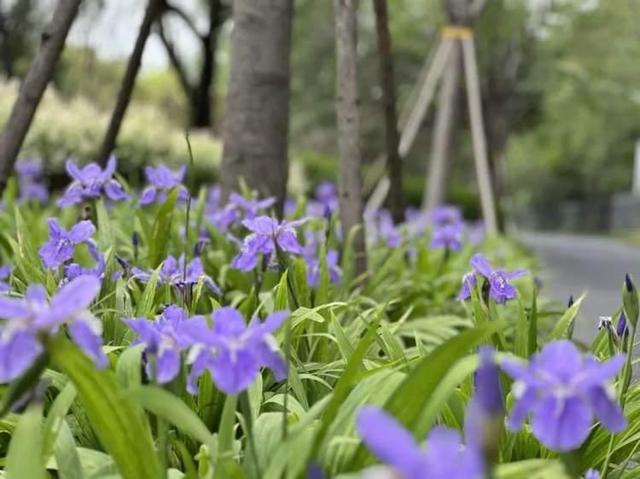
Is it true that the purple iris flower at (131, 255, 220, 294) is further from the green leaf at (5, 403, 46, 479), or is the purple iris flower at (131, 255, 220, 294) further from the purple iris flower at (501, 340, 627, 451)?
the purple iris flower at (501, 340, 627, 451)

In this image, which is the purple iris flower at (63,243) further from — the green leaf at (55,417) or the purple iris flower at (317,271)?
the purple iris flower at (317,271)

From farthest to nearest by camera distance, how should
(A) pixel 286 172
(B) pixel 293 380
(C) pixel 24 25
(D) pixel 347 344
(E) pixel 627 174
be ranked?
(E) pixel 627 174
(C) pixel 24 25
(A) pixel 286 172
(D) pixel 347 344
(B) pixel 293 380

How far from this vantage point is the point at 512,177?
143 feet

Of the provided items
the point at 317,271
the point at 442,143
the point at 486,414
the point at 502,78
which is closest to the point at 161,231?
the point at 317,271

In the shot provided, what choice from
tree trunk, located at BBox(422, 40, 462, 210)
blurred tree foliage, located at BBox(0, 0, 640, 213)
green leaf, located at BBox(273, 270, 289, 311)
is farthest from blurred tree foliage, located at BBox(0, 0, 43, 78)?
green leaf, located at BBox(273, 270, 289, 311)

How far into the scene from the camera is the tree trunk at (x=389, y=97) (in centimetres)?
388

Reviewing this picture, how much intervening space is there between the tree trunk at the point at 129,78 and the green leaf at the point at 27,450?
2.66 metres

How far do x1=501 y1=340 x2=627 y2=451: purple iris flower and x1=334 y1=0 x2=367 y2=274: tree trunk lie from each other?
227 cm

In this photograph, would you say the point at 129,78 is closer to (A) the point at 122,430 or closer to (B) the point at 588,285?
(A) the point at 122,430

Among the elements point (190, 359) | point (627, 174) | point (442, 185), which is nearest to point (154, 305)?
point (190, 359)

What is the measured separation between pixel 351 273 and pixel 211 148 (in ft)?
20.1

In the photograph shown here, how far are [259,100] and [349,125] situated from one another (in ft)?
1.23

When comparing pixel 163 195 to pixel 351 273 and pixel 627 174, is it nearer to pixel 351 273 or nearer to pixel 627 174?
pixel 351 273

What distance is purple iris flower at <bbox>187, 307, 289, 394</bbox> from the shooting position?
0.96 meters
